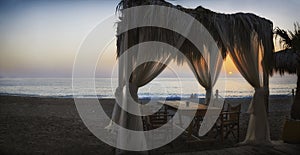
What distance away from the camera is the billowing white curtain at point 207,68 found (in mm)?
6441

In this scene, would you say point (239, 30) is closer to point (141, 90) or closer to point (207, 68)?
point (207, 68)

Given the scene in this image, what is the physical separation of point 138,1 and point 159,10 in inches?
13.2

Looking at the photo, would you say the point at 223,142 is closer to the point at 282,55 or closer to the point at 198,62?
the point at 198,62

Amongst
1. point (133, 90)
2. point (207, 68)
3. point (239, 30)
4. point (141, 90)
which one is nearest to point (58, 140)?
point (133, 90)

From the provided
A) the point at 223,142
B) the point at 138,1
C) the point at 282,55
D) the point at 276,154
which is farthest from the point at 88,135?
the point at 282,55

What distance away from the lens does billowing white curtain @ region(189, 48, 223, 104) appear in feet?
21.1

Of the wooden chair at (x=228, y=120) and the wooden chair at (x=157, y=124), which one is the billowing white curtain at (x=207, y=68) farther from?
the wooden chair at (x=157, y=124)

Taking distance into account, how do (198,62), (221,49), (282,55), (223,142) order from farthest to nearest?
(282,55), (198,62), (221,49), (223,142)

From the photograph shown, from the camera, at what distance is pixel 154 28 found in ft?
13.9

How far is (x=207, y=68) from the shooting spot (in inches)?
265

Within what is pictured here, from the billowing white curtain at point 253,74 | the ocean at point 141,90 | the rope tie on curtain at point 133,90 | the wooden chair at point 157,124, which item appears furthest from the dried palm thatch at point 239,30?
the ocean at point 141,90

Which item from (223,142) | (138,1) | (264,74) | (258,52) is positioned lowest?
(223,142)

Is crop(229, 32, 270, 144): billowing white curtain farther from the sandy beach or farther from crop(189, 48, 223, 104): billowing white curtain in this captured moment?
crop(189, 48, 223, 104): billowing white curtain

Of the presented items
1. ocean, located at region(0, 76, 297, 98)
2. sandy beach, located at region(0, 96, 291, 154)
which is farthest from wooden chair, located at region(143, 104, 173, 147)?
ocean, located at region(0, 76, 297, 98)
